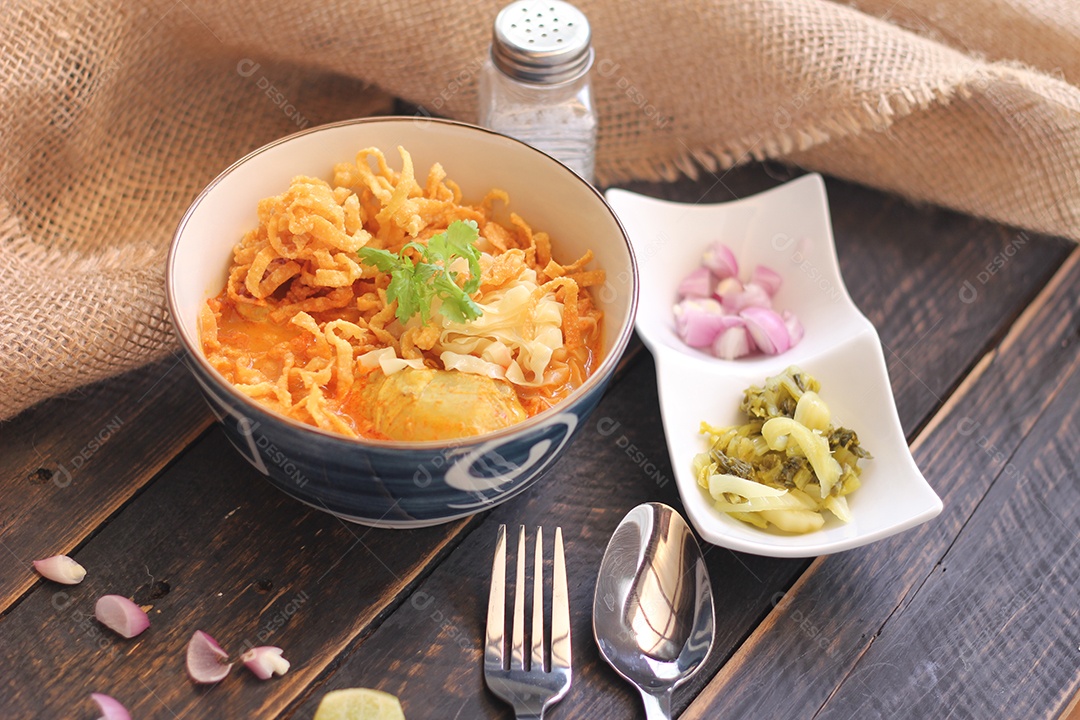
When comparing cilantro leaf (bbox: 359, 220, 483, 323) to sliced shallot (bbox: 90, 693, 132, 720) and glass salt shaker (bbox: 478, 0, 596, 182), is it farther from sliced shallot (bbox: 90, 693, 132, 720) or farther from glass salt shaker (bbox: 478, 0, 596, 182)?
sliced shallot (bbox: 90, 693, 132, 720)

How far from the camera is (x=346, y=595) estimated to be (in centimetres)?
234

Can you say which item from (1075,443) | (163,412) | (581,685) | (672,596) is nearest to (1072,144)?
(1075,443)

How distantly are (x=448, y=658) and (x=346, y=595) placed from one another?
28cm

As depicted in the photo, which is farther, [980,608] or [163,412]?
[163,412]

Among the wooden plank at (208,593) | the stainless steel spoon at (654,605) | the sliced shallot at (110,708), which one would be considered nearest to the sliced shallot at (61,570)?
the wooden plank at (208,593)

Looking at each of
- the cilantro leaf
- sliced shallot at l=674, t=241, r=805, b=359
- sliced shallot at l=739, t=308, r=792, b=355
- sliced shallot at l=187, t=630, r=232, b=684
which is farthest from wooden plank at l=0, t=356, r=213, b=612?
sliced shallot at l=739, t=308, r=792, b=355

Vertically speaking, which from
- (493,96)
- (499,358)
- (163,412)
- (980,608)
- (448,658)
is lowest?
(980,608)

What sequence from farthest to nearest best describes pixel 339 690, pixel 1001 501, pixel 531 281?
pixel 1001 501 < pixel 531 281 < pixel 339 690

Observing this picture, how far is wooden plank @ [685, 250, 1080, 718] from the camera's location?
2.29 metres

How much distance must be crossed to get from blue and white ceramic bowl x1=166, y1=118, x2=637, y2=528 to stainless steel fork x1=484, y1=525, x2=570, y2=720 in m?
0.19

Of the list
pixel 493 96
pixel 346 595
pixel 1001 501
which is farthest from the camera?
pixel 493 96

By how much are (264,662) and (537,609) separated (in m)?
0.59

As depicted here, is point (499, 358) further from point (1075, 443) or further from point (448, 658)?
point (1075, 443)

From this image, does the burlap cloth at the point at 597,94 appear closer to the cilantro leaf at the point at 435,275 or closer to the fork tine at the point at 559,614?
the cilantro leaf at the point at 435,275
